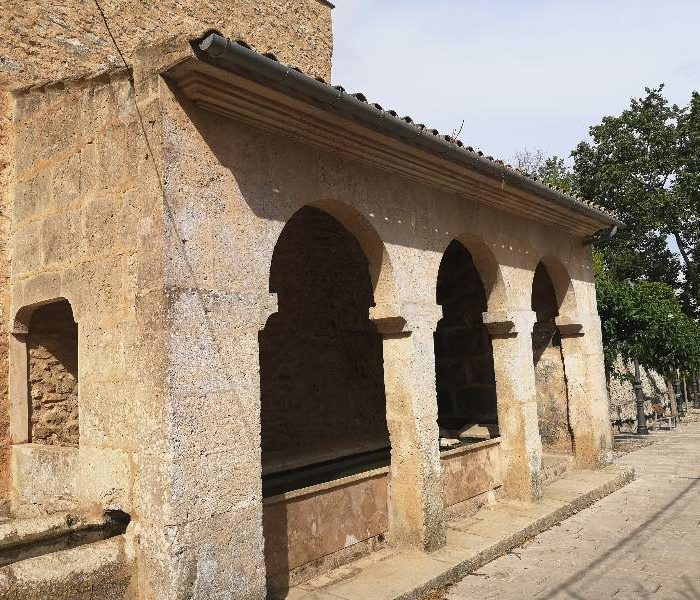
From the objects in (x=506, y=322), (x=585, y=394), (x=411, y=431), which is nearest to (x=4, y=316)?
(x=411, y=431)

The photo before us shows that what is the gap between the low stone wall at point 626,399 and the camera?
13.9 meters

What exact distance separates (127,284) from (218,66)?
1420 millimetres

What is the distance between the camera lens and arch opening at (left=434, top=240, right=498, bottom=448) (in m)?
8.20

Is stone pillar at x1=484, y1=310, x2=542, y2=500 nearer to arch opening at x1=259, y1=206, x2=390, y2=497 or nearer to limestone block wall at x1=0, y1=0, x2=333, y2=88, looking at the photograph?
arch opening at x1=259, y1=206, x2=390, y2=497

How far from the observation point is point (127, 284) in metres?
3.83

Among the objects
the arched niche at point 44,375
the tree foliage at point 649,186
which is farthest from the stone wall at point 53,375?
the tree foliage at point 649,186

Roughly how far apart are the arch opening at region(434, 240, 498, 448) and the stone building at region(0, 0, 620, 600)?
737 mm

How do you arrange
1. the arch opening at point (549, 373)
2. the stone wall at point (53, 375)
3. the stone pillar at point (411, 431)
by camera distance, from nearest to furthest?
the stone wall at point (53, 375) → the stone pillar at point (411, 431) → the arch opening at point (549, 373)

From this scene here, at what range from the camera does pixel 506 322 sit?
21.7 feet

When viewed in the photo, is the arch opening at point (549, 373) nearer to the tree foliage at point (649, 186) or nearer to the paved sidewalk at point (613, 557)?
the paved sidewalk at point (613, 557)

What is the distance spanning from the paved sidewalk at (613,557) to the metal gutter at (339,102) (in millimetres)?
3442

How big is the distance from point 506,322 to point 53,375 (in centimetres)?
442

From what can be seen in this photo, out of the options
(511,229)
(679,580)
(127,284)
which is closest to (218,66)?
(127,284)

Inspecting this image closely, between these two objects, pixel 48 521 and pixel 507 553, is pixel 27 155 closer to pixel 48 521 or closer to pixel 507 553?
pixel 48 521
